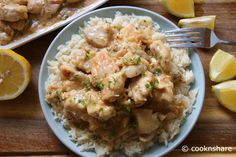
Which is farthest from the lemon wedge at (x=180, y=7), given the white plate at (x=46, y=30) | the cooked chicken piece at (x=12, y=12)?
the cooked chicken piece at (x=12, y=12)

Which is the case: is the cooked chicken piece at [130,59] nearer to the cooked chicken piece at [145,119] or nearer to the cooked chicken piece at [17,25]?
the cooked chicken piece at [145,119]

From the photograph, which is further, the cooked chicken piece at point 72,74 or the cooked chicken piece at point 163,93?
the cooked chicken piece at point 72,74

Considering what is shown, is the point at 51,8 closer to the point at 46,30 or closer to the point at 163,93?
the point at 46,30

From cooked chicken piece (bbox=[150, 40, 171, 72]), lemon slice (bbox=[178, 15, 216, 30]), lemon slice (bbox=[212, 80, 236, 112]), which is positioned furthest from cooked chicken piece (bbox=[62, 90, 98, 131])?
lemon slice (bbox=[178, 15, 216, 30])

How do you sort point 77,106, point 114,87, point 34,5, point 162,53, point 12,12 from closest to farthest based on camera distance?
point 114,87, point 77,106, point 162,53, point 12,12, point 34,5

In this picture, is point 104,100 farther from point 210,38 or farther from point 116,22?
point 210,38

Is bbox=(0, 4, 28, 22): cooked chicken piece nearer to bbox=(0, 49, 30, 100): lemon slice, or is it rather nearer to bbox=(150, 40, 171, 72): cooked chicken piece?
bbox=(0, 49, 30, 100): lemon slice

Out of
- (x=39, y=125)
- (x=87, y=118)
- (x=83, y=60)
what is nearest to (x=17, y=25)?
(x=83, y=60)
